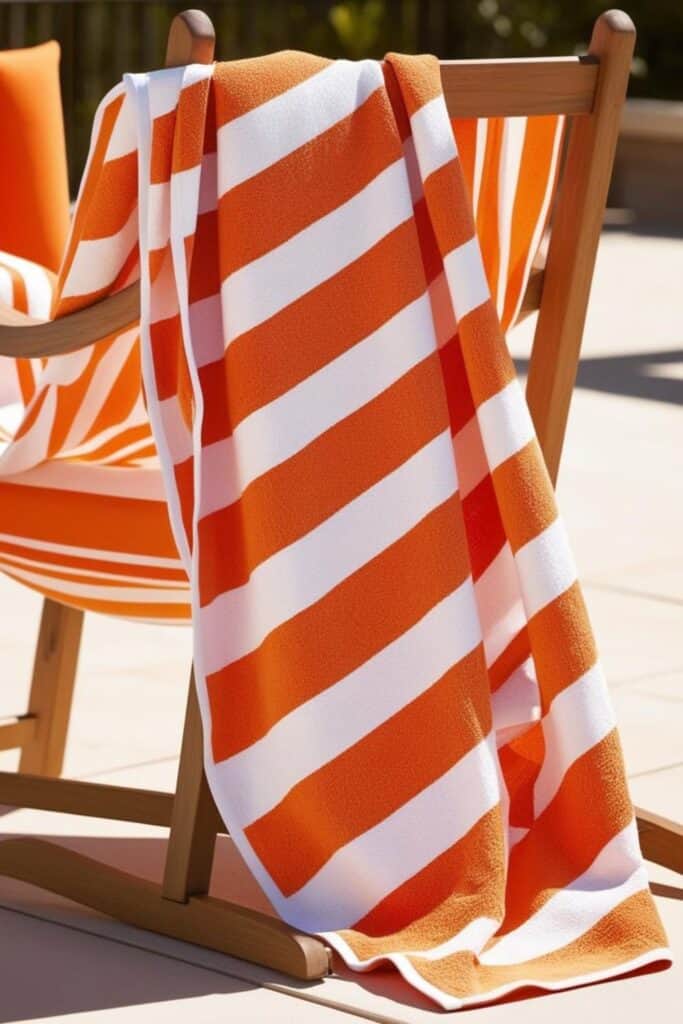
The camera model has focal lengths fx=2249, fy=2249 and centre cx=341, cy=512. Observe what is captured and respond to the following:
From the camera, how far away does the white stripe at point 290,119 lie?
2.21 metres

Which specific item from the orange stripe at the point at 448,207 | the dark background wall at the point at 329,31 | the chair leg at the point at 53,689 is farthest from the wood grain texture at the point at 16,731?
the dark background wall at the point at 329,31

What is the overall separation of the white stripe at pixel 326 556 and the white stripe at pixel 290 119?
341 mm

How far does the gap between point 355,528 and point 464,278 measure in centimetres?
29

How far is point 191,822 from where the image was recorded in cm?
233

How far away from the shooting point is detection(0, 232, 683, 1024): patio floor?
2213 mm

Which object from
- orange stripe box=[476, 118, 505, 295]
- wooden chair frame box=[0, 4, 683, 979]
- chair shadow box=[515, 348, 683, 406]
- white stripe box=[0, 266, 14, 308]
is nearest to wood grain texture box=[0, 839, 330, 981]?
wooden chair frame box=[0, 4, 683, 979]

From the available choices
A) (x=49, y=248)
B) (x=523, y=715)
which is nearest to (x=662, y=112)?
(x=49, y=248)

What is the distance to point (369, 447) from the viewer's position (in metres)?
2.31

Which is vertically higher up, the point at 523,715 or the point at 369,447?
the point at 369,447

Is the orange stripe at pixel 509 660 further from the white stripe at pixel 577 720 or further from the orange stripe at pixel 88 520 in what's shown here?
the orange stripe at pixel 88 520

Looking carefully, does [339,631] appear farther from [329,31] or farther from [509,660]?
[329,31]

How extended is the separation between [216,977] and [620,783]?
47 cm

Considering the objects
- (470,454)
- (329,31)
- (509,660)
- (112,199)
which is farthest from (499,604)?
(329,31)

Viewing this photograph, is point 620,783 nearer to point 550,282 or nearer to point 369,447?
point 369,447
